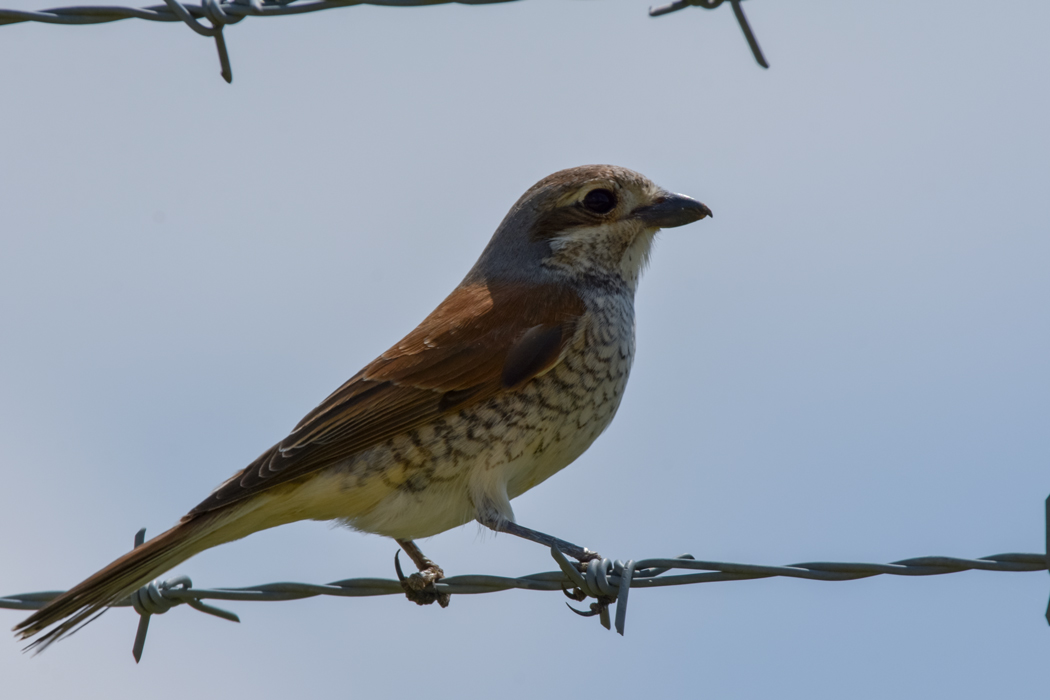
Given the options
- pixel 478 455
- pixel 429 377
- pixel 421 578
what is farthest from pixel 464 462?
pixel 421 578

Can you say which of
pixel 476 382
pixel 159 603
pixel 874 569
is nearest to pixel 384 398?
pixel 476 382

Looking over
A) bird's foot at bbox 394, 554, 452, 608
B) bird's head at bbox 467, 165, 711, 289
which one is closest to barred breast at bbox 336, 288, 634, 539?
bird's foot at bbox 394, 554, 452, 608

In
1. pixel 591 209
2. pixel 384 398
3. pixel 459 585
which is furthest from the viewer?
pixel 591 209

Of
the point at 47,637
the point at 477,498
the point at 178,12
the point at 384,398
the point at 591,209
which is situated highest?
the point at 178,12

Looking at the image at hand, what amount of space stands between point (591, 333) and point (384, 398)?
851 millimetres

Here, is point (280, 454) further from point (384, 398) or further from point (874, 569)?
point (874, 569)

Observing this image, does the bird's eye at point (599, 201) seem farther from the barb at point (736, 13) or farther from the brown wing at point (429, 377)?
the barb at point (736, 13)

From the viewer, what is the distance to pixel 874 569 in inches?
109

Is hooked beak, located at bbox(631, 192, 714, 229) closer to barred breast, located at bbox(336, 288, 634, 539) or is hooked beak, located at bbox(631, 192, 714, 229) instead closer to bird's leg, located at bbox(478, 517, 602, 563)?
barred breast, located at bbox(336, 288, 634, 539)

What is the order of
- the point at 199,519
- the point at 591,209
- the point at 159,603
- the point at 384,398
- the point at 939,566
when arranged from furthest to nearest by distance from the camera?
the point at 591,209 < the point at 384,398 < the point at 199,519 < the point at 159,603 < the point at 939,566

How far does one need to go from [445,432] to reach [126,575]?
→ 1196mm

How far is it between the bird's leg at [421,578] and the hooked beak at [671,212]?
68.0 inches

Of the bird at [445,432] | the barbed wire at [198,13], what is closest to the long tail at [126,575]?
the bird at [445,432]

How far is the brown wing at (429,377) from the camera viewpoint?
13.3ft
